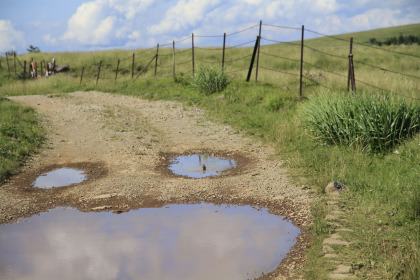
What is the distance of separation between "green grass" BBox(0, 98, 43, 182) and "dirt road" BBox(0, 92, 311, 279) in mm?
242

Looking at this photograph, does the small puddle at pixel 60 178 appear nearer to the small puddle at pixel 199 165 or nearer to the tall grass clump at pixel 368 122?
the small puddle at pixel 199 165

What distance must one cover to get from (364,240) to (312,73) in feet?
38.4

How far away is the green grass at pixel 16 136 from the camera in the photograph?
25.6ft

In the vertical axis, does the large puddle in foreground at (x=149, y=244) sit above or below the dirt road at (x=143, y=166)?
below

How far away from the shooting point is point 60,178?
7332 mm

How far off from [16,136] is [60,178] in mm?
2796

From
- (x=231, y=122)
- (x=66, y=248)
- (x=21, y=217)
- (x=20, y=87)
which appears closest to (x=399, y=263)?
(x=66, y=248)

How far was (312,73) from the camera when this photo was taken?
1530cm

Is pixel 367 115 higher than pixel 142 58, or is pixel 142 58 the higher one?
pixel 142 58

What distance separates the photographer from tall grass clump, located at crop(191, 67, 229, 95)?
14.6m

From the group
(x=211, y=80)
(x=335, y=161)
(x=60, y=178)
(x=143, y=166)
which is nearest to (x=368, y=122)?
(x=335, y=161)

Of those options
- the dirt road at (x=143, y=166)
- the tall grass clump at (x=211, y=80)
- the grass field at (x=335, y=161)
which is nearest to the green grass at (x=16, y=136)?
the dirt road at (x=143, y=166)

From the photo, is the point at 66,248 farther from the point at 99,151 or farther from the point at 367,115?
the point at 367,115

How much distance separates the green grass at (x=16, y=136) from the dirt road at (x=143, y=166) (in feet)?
0.79
